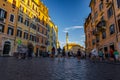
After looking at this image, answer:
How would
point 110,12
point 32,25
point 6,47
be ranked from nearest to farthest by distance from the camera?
point 110,12, point 6,47, point 32,25

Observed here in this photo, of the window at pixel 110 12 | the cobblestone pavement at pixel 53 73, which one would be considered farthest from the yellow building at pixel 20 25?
the cobblestone pavement at pixel 53 73

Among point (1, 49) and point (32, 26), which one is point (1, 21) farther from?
point (32, 26)

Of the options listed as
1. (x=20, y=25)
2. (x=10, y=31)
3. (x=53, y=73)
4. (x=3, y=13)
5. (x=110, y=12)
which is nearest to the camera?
(x=53, y=73)

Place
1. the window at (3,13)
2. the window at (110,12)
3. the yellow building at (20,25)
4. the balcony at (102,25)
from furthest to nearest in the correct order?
the yellow building at (20,25) < the balcony at (102,25) < the window at (3,13) < the window at (110,12)

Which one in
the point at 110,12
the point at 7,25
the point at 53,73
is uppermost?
the point at 110,12

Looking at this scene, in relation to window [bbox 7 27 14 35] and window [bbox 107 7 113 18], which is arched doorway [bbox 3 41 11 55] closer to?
window [bbox 7 27 14 35]

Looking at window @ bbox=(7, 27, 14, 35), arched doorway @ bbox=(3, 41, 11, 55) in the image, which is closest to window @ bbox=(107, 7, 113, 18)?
window @ bbox=(7, 27, 14, 35)

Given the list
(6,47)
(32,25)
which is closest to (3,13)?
(6,47)

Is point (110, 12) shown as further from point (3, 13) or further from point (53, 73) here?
point (3, 13)

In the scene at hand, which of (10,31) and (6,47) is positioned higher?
(10,31)

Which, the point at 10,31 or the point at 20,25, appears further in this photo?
the point at 20,25

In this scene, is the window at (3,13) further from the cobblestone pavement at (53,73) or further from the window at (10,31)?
the cobblestone pavement at (53,73)

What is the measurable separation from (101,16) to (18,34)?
748 inches

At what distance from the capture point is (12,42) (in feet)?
86.1
